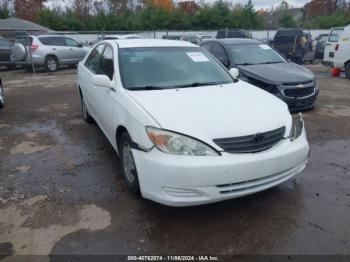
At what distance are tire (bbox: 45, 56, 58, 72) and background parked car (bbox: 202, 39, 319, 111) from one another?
9469mm

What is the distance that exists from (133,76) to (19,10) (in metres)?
53.6

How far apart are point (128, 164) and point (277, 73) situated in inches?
184

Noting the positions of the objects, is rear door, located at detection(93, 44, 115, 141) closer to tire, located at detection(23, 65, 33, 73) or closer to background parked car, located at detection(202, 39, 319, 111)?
background parked car, located at detection(202, 39, 319, 111)

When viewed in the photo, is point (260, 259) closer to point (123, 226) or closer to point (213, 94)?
point (123, 226)

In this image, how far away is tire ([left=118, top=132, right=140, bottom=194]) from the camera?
340cm

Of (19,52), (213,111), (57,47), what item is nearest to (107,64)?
(213,111)

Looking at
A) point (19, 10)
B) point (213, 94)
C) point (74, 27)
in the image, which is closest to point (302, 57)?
point (213, 94)

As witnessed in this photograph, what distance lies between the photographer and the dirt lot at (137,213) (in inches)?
112

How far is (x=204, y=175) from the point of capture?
9.06 ft

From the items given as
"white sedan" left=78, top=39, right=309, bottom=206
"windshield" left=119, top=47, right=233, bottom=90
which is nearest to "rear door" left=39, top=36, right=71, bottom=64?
"windshield" left=119, top=47, right=233, bottom=90

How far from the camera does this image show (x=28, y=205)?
3480mm

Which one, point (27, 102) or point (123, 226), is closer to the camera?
point (123, 226)

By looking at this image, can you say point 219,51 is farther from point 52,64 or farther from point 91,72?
point 52,64

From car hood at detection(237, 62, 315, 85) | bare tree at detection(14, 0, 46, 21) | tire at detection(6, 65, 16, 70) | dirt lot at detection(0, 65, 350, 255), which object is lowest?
tire at detection(6, 65, 16, 70)
